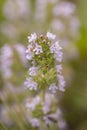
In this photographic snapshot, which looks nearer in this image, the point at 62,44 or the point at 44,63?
the point at 44,63

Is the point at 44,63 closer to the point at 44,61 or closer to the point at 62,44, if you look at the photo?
the point at 44,61

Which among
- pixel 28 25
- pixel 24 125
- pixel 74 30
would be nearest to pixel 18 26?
pixel 28 25

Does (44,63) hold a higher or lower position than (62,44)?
lower

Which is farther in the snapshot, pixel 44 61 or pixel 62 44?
pixel 62 44

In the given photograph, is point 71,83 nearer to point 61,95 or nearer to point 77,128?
point 61,95

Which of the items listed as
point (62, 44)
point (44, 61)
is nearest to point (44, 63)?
point (44, 61)

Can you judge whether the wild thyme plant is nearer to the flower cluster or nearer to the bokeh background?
the flower cluster

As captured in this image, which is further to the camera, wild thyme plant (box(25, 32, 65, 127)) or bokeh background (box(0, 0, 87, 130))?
bokeh background (box(0, 0, 87, 130))

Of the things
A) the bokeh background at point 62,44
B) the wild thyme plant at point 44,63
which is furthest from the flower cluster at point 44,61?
the bokeh background at point 62,44

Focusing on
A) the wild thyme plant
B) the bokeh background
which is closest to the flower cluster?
the wild thyme plant
